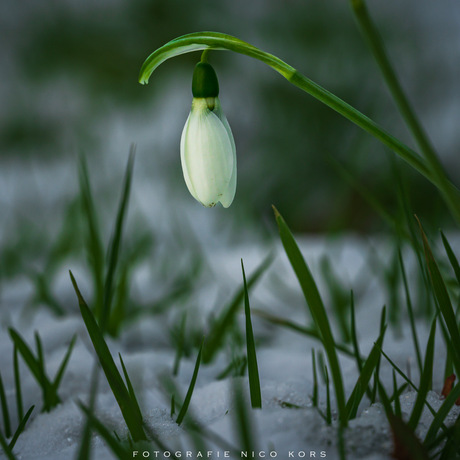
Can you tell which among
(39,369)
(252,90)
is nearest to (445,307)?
(39,369)

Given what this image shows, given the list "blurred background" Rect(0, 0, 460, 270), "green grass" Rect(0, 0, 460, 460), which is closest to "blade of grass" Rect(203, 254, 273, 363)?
"green grass" Rect(0, 0, 460, 460)

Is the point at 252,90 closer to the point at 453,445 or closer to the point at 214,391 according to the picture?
the point at 214,391

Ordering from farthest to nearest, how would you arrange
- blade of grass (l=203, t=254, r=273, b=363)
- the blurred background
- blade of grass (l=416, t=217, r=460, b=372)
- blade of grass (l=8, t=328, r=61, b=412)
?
the blurred background, blade of grass (l=203, t=254, r=273, b=363), blade of grass (l=8, t=328, r=61, b=412), blade of grass (l=416, t=217, r=460, b=372)

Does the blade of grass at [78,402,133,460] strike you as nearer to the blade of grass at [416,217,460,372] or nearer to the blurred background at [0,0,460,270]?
the blade of grass at [416,217,460,372]

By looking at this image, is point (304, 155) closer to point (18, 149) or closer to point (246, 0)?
point (246, 0)

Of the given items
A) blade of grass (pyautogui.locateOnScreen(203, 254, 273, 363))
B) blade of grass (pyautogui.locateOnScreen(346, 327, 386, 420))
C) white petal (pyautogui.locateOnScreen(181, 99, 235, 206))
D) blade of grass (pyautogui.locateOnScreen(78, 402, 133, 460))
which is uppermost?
white petal (pyautogui.locateOnScreen(181, 99, 235, 206))

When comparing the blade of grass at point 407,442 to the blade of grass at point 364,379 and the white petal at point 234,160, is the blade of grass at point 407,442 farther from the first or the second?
the white petal at point 234,160

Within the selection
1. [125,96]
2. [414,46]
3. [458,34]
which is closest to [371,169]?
[414,46]
